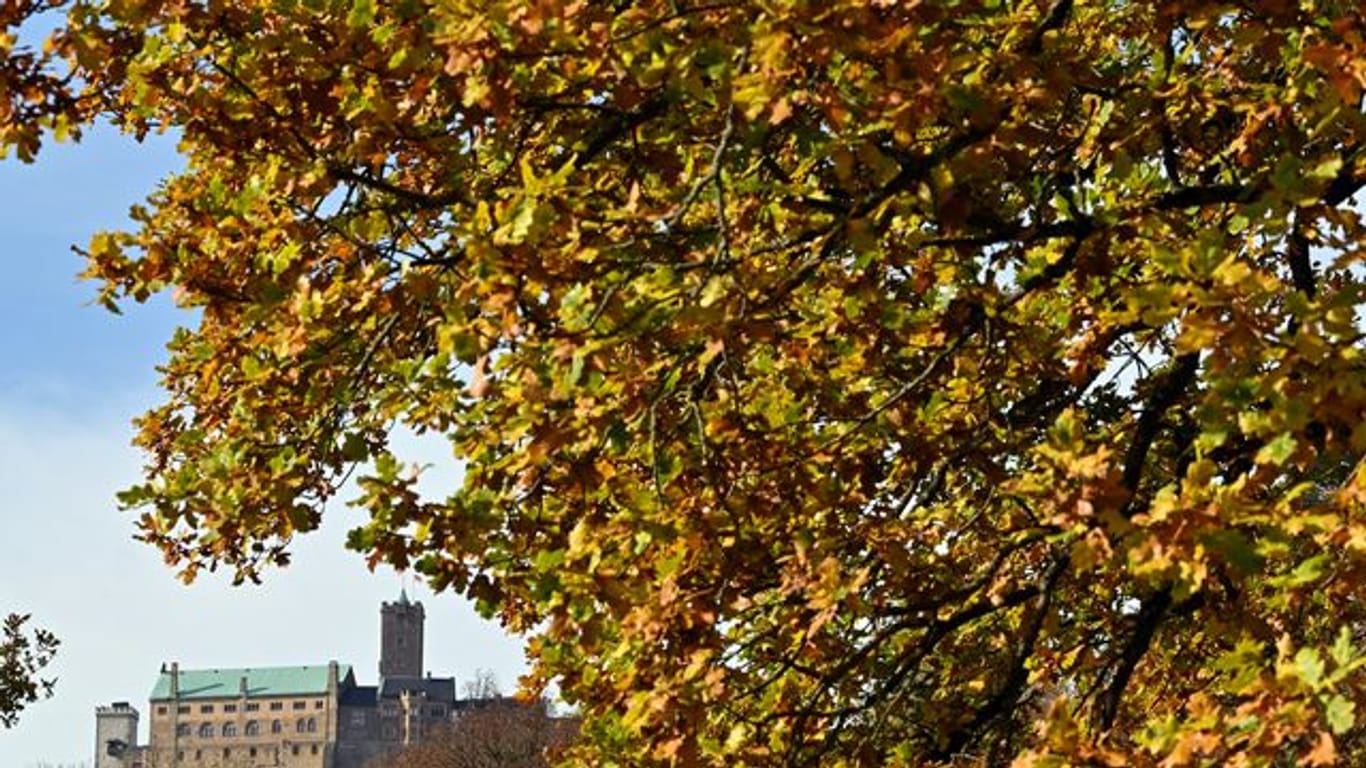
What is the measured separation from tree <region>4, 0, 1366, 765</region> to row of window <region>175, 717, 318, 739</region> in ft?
582

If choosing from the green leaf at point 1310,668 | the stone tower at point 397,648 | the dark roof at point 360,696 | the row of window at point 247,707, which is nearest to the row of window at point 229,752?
the row of window at point 247,707

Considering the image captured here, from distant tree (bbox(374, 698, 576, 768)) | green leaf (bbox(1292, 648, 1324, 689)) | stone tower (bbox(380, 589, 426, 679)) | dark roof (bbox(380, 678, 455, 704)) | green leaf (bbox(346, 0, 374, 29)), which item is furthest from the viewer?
→ stone tower (bbox(380, 589, 426, 679))

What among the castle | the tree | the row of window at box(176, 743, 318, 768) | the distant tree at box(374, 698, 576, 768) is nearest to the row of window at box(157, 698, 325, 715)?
the castle

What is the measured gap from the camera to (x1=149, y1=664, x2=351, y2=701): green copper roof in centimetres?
18338

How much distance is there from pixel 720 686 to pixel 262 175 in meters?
3.36

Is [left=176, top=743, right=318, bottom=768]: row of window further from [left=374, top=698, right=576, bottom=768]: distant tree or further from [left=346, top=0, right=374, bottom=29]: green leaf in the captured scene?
[left=346, top=0, right=374, bottom=29]: green leaf

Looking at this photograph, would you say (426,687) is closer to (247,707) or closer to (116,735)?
(247,707)

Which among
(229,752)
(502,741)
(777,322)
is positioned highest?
(229,752)

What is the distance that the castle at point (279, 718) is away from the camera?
17938cm

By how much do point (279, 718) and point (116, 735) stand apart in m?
20.5

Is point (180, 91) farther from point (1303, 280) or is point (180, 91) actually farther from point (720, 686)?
point (1303, 280)

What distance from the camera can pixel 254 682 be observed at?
18488 centimetres

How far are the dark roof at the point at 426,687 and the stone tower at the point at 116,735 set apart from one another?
2735cm

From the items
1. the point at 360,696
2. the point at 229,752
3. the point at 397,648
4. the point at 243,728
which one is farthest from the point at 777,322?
the point at 397,648
